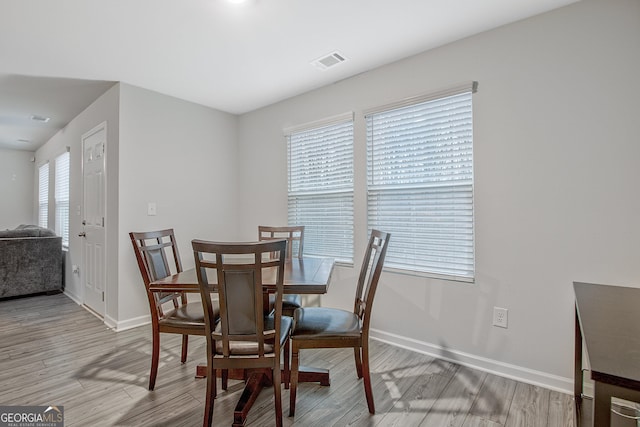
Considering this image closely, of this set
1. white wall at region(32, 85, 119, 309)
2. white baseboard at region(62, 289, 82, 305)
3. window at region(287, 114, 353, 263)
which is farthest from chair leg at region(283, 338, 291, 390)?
white baseboard at region(62, 289, 82, 305)

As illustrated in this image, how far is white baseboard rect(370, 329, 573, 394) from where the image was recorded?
200 cm

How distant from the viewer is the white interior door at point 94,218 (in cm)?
339

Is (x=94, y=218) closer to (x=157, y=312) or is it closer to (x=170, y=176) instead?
(x=170, y=176)

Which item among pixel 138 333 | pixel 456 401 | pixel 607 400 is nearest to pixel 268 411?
pixel 456 401

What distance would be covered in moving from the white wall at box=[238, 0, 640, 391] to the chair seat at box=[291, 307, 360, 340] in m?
0.89

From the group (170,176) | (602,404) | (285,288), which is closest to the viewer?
(602,404)

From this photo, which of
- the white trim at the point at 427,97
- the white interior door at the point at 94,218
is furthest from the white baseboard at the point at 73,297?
the white trim at the point at 427,97

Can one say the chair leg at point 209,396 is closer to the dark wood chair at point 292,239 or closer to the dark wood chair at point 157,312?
the dark wood chair at point 157,312

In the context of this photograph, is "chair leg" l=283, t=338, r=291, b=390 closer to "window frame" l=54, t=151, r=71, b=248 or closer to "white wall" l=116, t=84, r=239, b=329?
"white wall" l=116, t=84, r=239, b=329

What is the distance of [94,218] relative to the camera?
356cm

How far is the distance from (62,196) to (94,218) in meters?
2.02

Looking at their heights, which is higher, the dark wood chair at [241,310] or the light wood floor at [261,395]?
the dark wood chair at [241,310]

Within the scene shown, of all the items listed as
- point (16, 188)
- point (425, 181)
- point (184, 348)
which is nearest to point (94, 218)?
point (184, 348)

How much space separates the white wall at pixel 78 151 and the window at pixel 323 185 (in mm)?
1839
